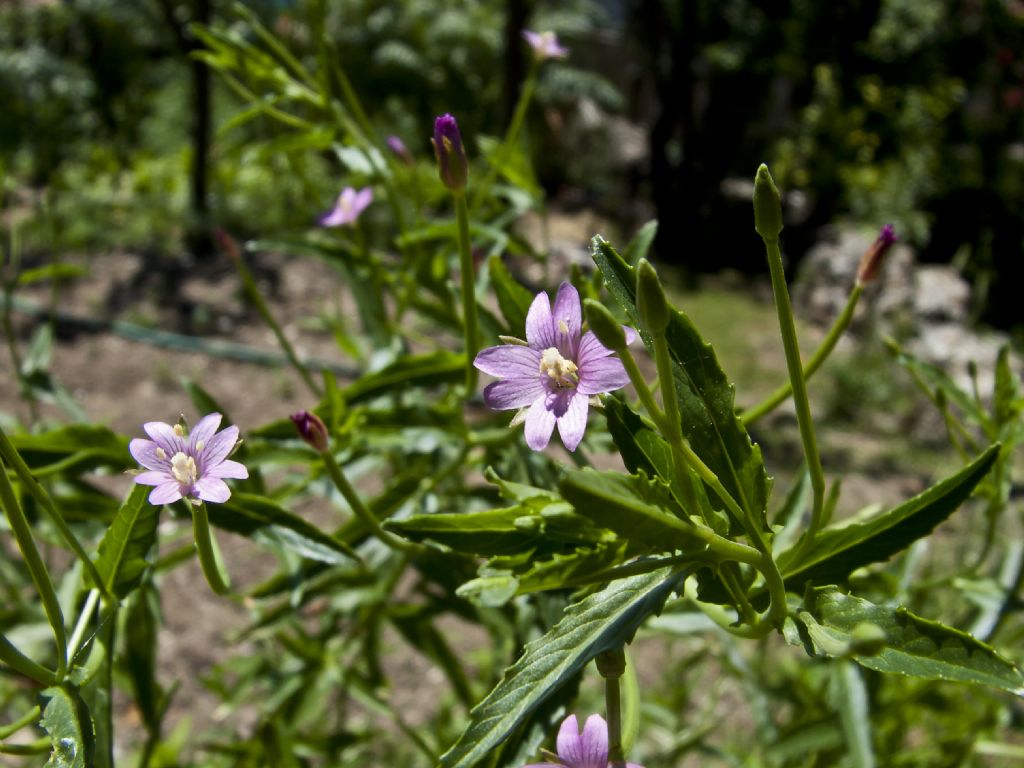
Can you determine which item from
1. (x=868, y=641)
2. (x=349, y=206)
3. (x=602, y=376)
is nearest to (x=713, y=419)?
(x=602, y=376)

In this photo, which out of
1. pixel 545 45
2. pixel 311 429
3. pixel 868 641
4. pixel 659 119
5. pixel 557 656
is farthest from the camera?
pixel 659 119

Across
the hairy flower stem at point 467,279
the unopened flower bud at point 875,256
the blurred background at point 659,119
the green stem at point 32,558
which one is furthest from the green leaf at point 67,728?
the blurred background at point 659,119

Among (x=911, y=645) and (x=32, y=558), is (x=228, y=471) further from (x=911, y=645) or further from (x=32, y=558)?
(x=911, y=645)

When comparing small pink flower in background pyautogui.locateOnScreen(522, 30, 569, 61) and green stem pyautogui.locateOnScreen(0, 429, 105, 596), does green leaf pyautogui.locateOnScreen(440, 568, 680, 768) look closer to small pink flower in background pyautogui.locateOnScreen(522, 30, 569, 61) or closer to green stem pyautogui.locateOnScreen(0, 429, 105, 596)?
green stem pyautogui.locateOnScreen(0, 429, 105, 596)

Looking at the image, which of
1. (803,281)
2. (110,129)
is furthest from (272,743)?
(110,129)

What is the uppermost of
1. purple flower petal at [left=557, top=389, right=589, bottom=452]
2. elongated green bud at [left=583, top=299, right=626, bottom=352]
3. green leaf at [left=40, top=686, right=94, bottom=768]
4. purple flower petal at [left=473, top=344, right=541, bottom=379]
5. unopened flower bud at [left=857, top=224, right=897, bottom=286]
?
elongated green bud at [left=583, top=299, right=626, bottom=352]

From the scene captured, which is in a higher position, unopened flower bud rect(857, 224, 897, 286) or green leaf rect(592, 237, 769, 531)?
unopened flower bud rect(857, 224, 897, 286)

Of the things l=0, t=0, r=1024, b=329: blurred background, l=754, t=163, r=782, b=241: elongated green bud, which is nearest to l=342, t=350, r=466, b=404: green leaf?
l=754, t=163, r=782, b=241: elongated green bud
